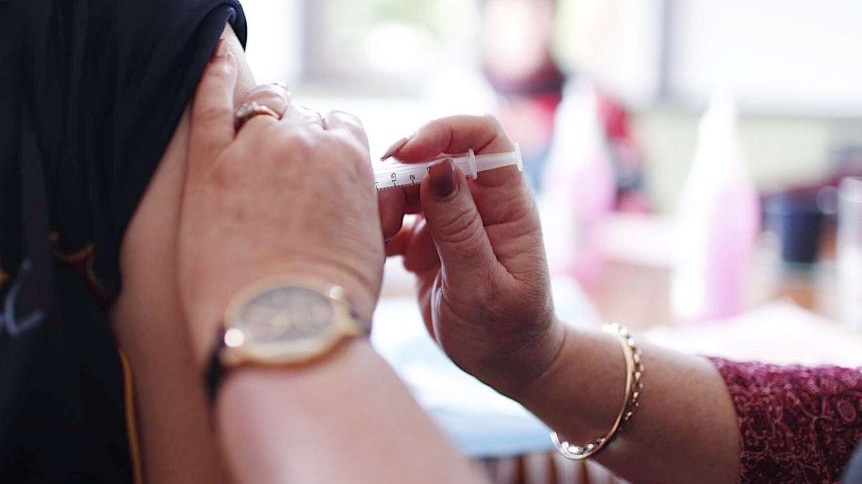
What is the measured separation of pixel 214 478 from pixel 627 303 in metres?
1.00

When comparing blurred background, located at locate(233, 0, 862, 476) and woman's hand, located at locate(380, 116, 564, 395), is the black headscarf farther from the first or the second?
blurred background, located at locate(233, 0, 862, 476)

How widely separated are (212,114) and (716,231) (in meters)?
0.91

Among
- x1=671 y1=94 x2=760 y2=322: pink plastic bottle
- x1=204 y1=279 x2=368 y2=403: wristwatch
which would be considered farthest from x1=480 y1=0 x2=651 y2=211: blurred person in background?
x1=204 y1=279 x2=368 y2=403: wristwatch

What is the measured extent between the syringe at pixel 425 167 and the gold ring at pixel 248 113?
0.11 m

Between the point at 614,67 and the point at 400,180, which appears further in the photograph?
the point at 614,67

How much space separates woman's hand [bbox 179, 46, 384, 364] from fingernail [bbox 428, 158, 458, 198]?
8 cm

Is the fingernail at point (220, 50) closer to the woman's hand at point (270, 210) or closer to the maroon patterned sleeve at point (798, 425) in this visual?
the woman's hand at point (270, 210)

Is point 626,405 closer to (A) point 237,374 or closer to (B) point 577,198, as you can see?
(A) point 237,374

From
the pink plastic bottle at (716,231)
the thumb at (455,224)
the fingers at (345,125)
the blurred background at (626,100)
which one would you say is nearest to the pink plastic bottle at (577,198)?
the blurred background at (626,100)

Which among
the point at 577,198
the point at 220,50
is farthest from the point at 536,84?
the point at 220,50

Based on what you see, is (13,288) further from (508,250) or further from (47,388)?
(508,250)

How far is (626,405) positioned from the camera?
0.79m

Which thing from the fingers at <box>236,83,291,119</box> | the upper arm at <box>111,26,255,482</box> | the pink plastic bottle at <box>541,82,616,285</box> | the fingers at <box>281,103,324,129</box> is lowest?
the pink plastic bottle at <box>541,82,616,285</box>

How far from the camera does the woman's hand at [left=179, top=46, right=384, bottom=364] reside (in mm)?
521
